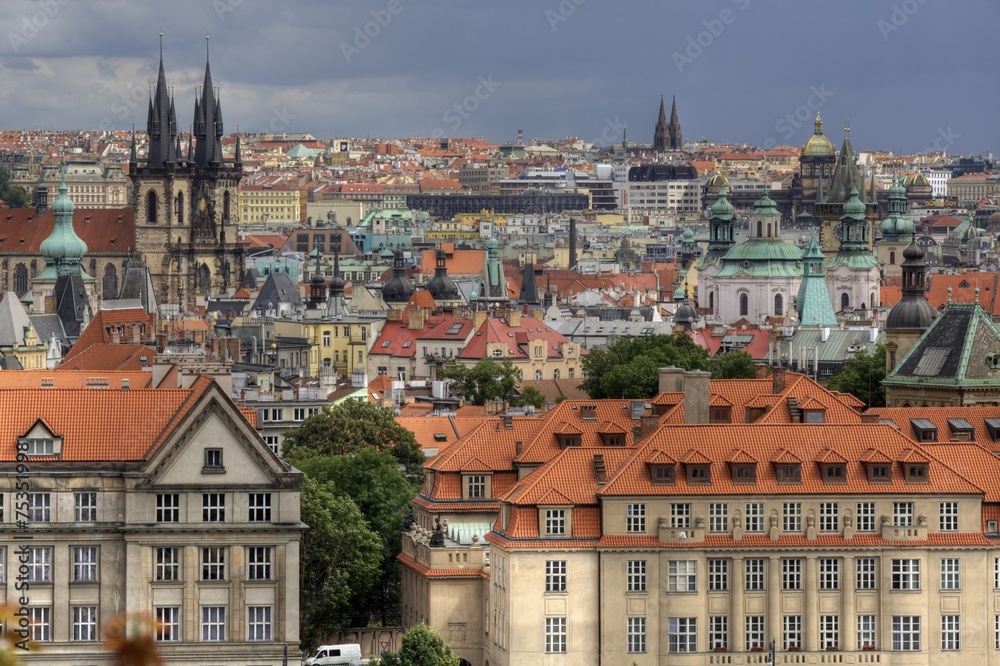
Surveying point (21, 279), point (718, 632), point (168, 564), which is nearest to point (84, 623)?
point (168, 564)

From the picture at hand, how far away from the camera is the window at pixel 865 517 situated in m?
52.6

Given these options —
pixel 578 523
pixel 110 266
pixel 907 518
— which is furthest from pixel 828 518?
pixel 110 266

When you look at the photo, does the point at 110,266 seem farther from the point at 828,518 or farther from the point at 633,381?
Answer: the point at 828,518

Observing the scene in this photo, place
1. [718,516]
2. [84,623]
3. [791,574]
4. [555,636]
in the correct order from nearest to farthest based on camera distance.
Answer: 1. [84,623]
2. [555,636]
3. [791,574]
4. [718,516]

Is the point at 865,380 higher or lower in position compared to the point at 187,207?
lower

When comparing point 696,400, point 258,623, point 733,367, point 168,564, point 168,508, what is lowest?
point 258,623

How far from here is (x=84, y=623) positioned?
150 feet

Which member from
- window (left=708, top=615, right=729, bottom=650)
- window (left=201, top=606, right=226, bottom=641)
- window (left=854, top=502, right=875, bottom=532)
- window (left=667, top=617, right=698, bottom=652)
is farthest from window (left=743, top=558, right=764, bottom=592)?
window (left=201, top=606, right=226, bottom=641)

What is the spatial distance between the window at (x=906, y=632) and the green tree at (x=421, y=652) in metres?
8.61

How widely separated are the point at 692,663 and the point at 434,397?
50.1 meters

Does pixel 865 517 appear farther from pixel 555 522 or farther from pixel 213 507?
pixel 213 507

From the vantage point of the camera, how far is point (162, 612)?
4631cm

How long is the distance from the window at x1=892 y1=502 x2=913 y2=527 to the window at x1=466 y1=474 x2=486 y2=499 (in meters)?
9.15

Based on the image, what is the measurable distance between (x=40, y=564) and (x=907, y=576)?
16.3 m
